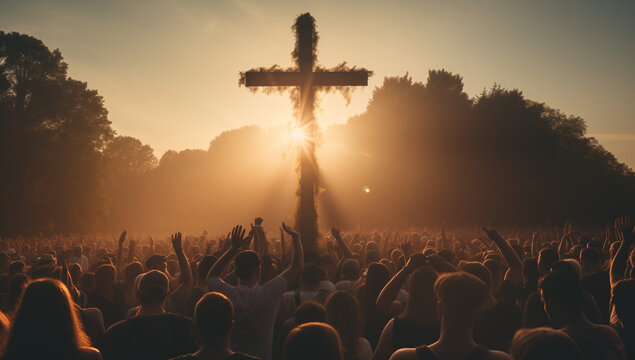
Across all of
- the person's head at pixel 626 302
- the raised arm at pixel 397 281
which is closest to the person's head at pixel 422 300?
the raised arm at pixel 397 281

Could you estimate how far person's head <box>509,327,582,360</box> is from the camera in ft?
6.40

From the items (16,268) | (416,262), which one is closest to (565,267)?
(416,262)

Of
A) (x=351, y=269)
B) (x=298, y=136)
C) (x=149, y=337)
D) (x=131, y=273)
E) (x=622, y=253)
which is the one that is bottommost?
(x=131, y=273)

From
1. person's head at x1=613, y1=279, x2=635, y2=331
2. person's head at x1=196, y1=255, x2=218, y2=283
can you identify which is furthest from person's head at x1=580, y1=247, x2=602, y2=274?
person's head at x1=196, y1=255, x2=218, y2=283

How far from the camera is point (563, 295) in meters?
3.03

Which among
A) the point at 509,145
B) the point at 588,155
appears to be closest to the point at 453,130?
the point at 509,145

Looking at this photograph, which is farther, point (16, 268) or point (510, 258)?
point (16, 268)

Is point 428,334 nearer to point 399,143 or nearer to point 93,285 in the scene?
point 93,285

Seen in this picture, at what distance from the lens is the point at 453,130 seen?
123ft

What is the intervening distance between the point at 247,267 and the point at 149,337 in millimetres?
1068

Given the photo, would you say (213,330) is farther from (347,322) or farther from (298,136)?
(298,136)

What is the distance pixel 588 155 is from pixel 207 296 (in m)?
50.6

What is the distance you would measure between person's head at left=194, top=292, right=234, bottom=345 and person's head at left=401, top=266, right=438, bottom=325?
148 cm

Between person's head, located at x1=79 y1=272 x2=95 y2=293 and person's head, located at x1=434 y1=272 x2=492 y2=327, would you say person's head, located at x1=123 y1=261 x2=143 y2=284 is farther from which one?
person's head, located at x1=434 y1=272 x2=492 y2=327
